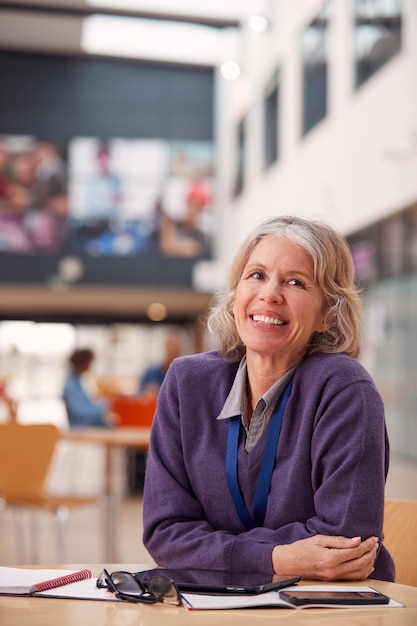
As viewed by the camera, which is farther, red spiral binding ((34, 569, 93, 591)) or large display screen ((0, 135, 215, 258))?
large display screen ((0, 135, 215, 258))

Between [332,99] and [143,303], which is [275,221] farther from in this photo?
[143,303]

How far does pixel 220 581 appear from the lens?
4.99ft

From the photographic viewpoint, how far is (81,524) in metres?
7.27

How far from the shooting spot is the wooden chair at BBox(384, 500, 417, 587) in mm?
2131

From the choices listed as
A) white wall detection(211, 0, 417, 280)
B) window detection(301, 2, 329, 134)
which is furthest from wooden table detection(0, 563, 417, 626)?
window detection(301, 2, 329, 134)

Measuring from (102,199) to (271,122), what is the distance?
14.2 ft

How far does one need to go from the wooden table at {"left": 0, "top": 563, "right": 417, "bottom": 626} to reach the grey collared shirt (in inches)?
20.5

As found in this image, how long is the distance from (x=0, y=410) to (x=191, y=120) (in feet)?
31.0

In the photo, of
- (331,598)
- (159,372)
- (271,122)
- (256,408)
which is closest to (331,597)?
(331,598)

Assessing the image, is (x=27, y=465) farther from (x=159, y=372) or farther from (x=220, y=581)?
(x=159, y=372)

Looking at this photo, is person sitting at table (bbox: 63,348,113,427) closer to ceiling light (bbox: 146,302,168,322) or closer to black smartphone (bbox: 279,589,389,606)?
black smartphone (bbox: 279,589,389,606)

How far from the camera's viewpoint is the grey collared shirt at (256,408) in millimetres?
1856

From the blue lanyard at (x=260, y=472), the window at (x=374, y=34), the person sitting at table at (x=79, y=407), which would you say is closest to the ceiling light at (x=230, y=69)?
the window at (x=374, y=34)

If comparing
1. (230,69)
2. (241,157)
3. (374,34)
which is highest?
(230,69)
